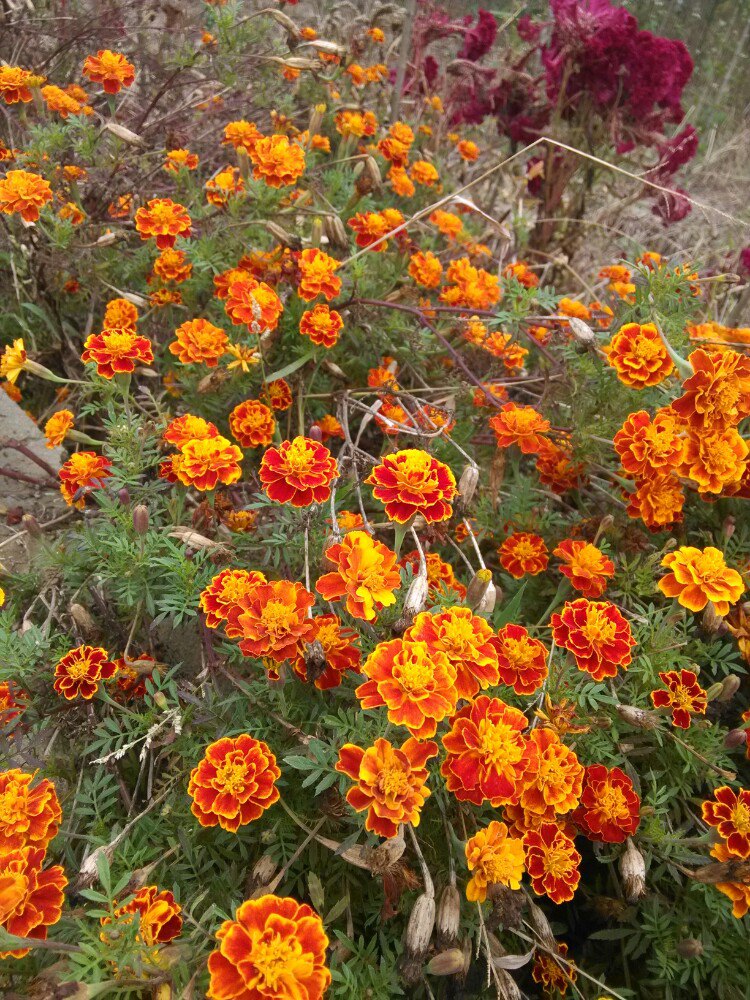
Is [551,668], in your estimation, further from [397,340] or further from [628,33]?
[628,33]

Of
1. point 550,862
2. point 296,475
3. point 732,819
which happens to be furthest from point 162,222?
point 732,819

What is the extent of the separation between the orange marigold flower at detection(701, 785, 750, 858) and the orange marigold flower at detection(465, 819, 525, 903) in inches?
15.5

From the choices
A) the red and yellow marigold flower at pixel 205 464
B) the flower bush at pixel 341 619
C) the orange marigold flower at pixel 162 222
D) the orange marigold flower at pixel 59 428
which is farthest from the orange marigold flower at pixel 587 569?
the orange marigold flower at pixel 162 222

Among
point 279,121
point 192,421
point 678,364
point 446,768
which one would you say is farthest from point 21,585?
point 279,121

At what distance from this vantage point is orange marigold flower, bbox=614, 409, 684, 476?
1.38m

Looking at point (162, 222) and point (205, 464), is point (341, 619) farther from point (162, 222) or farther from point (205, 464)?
point (162, 222)

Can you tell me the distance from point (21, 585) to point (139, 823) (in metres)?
0.66

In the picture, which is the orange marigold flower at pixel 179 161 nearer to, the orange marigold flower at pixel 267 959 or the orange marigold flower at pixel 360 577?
the orange marigold flower at pixel 360 577

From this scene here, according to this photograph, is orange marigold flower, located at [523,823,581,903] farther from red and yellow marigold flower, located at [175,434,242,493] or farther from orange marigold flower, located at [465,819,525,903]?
red and yellow marigold flower, located at [175,434,242,493]

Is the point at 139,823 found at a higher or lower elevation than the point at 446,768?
lower

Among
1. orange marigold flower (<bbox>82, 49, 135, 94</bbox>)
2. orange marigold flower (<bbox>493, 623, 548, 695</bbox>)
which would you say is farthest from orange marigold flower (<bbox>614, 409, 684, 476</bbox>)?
orange marigold flower (<bbox>82, 49, 135, 94</bbox>)

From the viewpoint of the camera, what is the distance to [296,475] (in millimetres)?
1204

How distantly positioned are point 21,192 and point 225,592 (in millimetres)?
1166

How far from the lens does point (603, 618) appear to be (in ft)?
4.10
